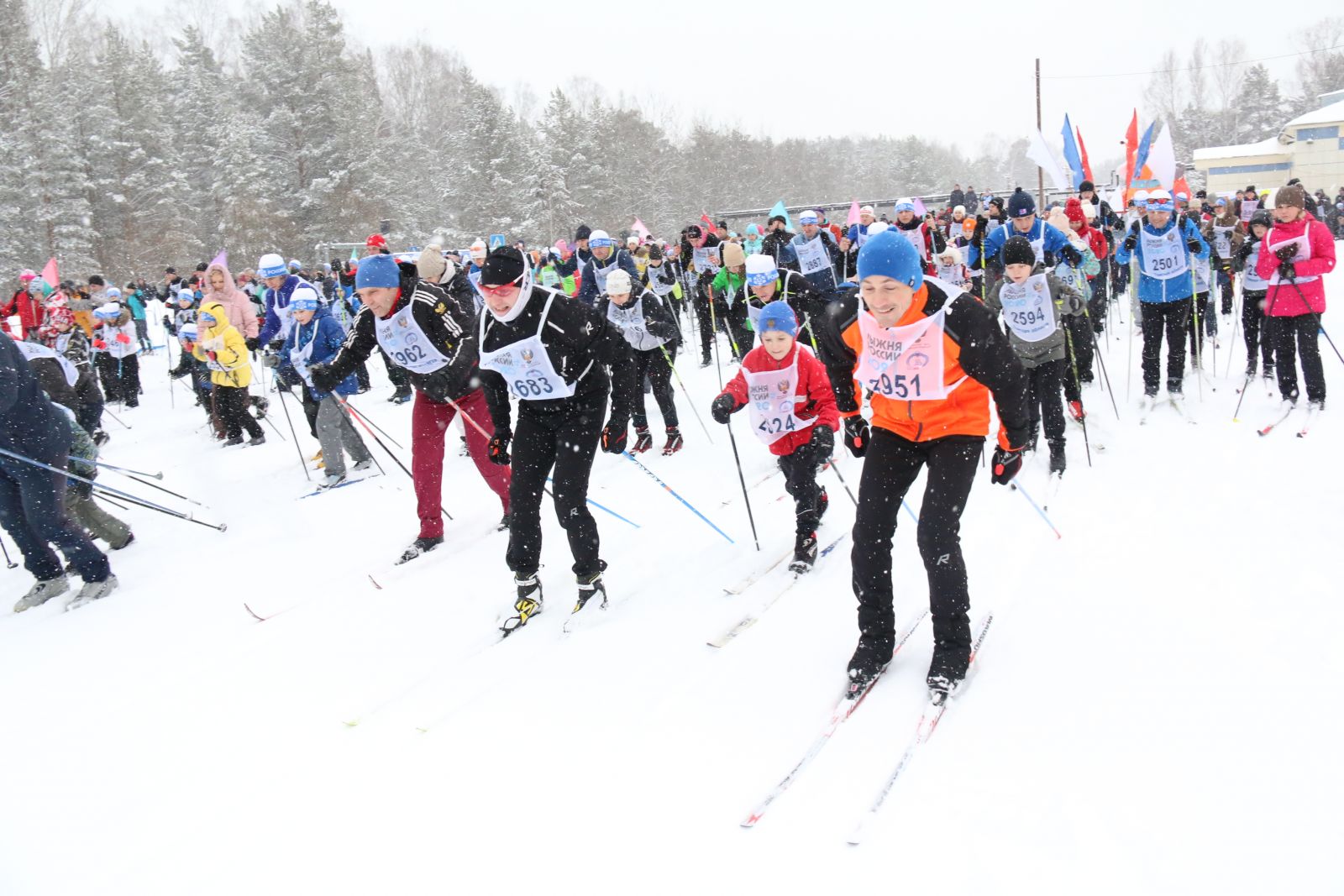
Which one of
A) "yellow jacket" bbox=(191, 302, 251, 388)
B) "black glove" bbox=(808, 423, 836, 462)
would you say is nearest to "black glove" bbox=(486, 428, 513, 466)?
"black glove" bbox=(808, 423, 836, 462)

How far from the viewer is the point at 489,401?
4.36 meters

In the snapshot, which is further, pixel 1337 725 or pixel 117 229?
pixel 117 229

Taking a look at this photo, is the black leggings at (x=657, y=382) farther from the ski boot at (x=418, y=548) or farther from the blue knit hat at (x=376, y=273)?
the blue knit hat at (x=376, y=273)

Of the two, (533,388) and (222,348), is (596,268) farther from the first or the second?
(533,388)

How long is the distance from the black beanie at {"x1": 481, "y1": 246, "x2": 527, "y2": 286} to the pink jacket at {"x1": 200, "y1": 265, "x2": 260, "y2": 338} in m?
7.28

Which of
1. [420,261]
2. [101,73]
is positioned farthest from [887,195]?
[420,261]

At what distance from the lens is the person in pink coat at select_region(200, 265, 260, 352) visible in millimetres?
9656

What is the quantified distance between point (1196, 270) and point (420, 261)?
7755 mm

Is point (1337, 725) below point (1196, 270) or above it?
below

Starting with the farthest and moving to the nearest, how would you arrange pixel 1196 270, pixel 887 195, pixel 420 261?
pixel 887 195, pixel 1196 270, pixel 420 261

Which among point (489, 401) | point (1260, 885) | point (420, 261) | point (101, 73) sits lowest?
point (1260, 885)

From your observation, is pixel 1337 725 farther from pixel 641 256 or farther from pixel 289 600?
pixel 641 256

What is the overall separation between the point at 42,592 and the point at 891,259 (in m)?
6.17

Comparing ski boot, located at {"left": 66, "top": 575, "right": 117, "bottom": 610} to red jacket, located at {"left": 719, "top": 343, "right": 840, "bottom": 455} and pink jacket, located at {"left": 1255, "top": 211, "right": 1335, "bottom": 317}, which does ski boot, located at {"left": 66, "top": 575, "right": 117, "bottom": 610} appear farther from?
pink jacket, located at {"left": 1255, "top": 211, "right": 1335, "bottom": 317}
